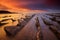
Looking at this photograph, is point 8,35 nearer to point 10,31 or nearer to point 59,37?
point 10,31

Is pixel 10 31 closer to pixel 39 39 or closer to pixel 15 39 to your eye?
pixel 15 39

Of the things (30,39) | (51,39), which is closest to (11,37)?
(30,39)

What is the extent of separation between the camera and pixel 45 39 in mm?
2670

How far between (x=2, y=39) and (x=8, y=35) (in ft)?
0.92

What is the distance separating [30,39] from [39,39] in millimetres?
191

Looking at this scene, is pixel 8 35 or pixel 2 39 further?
pixel 8 35

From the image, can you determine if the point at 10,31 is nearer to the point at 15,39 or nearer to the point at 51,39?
the point at 15,39

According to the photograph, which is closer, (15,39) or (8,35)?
(15,39)

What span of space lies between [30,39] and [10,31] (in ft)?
1.76

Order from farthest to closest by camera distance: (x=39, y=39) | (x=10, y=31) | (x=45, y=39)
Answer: (x=10, y=31) < (x=45, y=39) < (x=39, y=39)

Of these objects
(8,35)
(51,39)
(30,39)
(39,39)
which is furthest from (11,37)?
(51,39)

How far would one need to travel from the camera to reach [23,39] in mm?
2621

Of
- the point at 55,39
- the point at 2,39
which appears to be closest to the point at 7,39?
the point at 2,39

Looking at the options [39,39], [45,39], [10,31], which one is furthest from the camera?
[10,31]
